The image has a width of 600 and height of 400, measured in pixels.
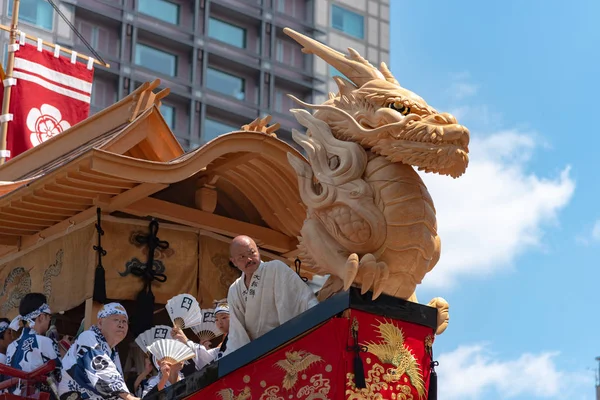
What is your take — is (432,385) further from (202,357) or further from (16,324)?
(16,324)

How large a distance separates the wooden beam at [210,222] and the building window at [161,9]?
114 feet

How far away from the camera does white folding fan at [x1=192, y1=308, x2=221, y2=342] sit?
29.1 feet

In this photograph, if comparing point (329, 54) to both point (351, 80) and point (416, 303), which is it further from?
point (416, 303)

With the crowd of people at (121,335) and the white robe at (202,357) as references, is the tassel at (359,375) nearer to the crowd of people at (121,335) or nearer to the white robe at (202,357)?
the crowd of people at (121,335)

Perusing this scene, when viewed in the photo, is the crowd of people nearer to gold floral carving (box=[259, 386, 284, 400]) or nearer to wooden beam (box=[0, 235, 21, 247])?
gold floral carving (box=[259, 386, 284, 400])

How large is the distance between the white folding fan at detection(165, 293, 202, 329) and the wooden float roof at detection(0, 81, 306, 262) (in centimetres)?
84

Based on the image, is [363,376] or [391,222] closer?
[363,376]

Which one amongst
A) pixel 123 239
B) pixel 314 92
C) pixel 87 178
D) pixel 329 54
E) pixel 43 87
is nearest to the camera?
pixel 329 54

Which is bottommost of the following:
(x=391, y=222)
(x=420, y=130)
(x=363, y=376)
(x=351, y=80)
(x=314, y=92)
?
(x=363, y=376)

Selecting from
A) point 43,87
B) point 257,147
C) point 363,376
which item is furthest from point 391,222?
point 43,87

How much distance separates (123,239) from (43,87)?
6.33 m

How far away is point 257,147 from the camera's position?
27.9ft

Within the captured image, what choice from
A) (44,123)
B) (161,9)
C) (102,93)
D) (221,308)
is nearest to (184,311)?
(221,308)

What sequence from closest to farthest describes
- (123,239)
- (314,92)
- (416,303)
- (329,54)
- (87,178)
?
1. (416,303)
2. (329,54)
3. (87,178)
4. (123,239)
5. (314,92)
